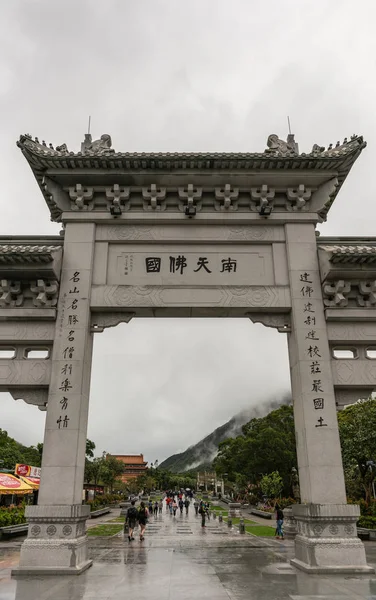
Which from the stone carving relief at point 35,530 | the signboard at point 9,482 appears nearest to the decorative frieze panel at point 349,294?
the stone carving relief at point 35,530

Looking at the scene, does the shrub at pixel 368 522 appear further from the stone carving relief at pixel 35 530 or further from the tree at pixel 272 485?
the stone carving relief at pixel 35 530

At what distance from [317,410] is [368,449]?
66.6 ft

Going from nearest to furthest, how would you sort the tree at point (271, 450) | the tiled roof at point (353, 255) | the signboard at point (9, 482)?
1. the tiled roof at point (353, 255)
2. the signboard at point (9, 482)
3. the tree at point (271, 450)

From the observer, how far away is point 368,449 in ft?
92.0

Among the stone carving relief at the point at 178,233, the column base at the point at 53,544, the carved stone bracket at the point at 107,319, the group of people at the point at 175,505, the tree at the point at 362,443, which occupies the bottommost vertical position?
the group of people at the point at 175,505

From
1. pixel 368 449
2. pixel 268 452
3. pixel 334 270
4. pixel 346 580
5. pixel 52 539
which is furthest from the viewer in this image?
pixel 268 452

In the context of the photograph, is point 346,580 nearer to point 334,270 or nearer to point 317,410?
point 317,410

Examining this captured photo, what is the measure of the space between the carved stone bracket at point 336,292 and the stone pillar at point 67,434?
639cm

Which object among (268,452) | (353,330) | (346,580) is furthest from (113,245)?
(268,452)

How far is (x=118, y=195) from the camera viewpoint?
494 inches

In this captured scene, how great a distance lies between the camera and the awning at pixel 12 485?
22342mm

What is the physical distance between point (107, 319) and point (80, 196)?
3.68 metres

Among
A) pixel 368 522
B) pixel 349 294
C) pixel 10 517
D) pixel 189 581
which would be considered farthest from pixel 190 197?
pixel 368 522

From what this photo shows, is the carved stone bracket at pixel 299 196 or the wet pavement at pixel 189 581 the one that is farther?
the carved stone bracket at pixel 299 196
